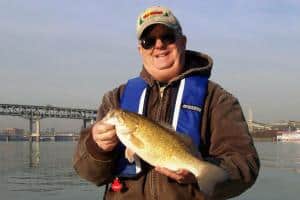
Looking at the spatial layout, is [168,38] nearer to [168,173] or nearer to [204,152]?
[204,152]

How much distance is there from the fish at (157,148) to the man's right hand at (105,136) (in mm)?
50

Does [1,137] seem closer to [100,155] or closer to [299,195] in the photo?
[299,195]

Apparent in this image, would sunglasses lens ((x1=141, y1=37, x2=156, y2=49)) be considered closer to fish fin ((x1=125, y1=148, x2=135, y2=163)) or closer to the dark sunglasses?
the dark sunglasses

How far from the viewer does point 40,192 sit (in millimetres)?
21578

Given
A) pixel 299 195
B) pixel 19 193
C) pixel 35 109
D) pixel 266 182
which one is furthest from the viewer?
pixel 35 109

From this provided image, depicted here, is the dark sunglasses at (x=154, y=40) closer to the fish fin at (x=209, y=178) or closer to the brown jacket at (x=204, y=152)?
the brown jacket at (x=204, y=152)

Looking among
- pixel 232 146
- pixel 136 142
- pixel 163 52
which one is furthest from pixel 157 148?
pixel 163 52

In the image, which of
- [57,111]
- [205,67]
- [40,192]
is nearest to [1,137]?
[57,111]

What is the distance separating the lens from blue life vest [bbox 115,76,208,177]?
3.98m

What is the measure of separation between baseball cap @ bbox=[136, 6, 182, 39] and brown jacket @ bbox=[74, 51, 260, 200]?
1.23 feet

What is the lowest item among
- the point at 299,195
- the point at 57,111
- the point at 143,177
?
the point at 57,111

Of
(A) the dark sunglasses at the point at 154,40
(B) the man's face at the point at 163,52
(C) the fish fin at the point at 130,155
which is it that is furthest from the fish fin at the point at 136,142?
(A) the dark sunglasses at the point at 154,40

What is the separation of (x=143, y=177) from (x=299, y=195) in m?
16.3

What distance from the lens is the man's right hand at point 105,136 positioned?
3626mm
